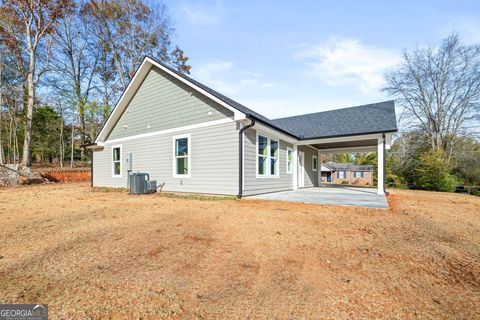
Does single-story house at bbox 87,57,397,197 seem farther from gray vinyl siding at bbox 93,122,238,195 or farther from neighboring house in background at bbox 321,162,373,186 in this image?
neighboring house in background at bbox 321,162,373,186

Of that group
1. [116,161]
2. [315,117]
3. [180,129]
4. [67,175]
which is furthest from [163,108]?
[67,175]

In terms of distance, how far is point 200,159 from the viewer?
28.4 feet

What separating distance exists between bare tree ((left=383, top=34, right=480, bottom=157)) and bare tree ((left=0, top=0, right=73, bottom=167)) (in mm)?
27691

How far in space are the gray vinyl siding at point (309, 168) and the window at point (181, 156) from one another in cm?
712

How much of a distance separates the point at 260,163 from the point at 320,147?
814cm

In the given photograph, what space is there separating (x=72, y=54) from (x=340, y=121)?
24433 mm

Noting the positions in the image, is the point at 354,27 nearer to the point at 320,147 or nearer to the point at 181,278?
the point at 320,147

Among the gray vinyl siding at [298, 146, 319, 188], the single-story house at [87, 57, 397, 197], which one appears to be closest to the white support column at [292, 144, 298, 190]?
the single-story house at [87, 57, 397, 197]

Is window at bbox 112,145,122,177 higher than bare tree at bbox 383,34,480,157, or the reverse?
bare tree at bbox 383,34,480,157

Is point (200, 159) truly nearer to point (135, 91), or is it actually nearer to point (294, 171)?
point (294, 171)

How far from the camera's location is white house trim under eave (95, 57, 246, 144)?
25.4ft

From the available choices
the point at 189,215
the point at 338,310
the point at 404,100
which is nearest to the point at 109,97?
the point at 189,215

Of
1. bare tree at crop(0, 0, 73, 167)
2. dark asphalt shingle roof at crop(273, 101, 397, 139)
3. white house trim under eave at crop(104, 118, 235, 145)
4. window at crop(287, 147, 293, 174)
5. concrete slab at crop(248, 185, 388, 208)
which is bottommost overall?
concrete slab at crop(248, 185, 388, 208)

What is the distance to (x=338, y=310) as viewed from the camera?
1.85 m
